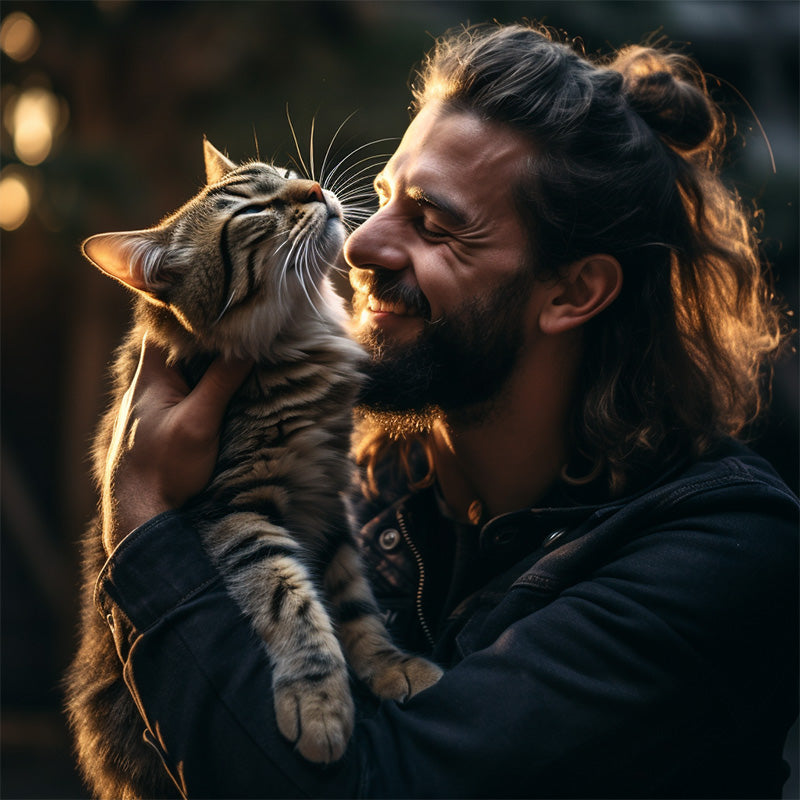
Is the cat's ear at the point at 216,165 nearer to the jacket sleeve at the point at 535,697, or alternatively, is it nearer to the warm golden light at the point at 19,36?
the jacket sleeve at the point at 535,697

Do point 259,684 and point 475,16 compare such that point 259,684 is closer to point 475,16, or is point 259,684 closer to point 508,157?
point 508,157

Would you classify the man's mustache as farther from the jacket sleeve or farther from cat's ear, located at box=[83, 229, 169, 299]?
the jacket sleeve

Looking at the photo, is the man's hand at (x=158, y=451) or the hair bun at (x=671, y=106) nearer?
the man's hand at (x=158, y=451)

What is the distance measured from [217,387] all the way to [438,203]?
2.35ft

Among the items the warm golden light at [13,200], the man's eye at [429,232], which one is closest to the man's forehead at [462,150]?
the man's eye at [429,232]

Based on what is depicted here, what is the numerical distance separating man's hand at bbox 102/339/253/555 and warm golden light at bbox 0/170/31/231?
2.54 m

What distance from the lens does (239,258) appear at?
2.10 meters

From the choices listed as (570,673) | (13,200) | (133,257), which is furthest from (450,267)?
(13,200)

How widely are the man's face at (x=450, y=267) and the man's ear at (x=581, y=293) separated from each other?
0.25ft

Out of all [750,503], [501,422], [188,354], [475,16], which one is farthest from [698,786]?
[475,16]

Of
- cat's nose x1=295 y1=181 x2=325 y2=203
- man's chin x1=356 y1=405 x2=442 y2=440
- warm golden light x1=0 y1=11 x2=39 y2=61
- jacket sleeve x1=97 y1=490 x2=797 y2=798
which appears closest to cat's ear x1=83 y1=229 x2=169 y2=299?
cat's nose x1=295 y1=181 x2=325 y2=203

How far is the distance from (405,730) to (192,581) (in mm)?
504

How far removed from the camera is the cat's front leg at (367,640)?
1688mm

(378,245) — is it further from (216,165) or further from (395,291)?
(216,165)
